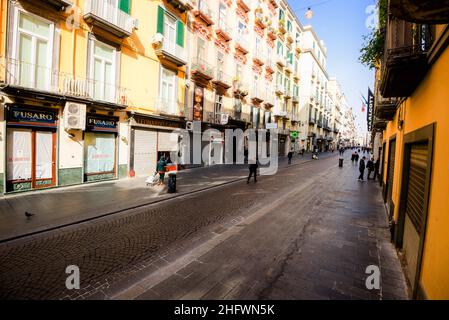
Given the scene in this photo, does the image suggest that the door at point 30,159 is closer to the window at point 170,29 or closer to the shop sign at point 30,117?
the shop sign at point 30,117

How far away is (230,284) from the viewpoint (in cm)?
350

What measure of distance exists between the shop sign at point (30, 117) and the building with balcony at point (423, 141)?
11.5 m

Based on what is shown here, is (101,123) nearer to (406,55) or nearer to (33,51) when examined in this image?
(33,51)

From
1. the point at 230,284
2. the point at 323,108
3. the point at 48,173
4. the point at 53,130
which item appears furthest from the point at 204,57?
the point at 323,108

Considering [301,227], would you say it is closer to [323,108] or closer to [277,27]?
[277,27]

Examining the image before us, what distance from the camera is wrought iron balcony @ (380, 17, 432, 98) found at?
12.0 feet

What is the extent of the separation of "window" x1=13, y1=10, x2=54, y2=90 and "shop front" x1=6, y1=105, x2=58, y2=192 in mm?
1112

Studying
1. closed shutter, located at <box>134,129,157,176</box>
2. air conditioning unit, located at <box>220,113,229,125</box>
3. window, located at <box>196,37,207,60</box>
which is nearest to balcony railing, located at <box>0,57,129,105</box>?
closed shutter, located at <box>134,129,157,176</box>

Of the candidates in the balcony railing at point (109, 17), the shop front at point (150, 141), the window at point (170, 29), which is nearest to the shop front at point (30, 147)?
the shop front at point (150, 141)

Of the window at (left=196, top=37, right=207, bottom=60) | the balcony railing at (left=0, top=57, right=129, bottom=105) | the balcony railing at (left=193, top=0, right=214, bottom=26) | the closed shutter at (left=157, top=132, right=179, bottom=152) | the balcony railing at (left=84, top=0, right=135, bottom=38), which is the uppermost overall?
the balcony railing at (left=193, top=0, right=214, bottom=26)

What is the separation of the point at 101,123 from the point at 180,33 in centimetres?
892

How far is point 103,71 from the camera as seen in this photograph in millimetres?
11305

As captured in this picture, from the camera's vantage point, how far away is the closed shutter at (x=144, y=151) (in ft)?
43.5

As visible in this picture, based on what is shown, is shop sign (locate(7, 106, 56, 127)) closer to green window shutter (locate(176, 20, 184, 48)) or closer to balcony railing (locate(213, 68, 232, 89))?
green window shutter (locate(176, 20, 184, 48))
